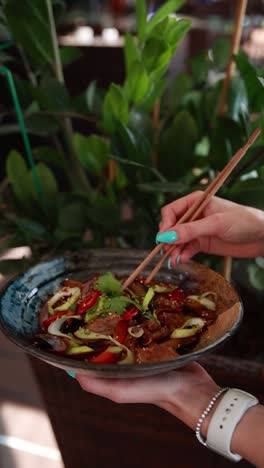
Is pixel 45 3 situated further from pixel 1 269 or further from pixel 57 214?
pixel 1 269

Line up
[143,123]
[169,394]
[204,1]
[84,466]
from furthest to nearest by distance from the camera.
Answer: [204,1] → [143,123] → [84,466] → [169,394]

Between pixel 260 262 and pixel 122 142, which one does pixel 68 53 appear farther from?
pixel 260 262

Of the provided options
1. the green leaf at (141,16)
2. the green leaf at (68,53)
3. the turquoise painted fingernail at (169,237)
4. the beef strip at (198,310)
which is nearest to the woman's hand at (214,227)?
the turquoise painted fingernail at (169,237)

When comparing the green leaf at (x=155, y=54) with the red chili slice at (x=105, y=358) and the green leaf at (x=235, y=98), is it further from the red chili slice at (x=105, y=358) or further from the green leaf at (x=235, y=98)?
the red chili slice at (x=105, y=358)

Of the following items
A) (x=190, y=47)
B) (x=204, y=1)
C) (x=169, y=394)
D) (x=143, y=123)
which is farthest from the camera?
(x=204, y=1)

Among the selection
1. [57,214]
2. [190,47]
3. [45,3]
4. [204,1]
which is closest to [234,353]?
[57,214]

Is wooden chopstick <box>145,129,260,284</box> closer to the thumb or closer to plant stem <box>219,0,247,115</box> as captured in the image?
the thumb

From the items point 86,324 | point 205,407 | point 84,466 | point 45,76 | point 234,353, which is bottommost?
point 84,466

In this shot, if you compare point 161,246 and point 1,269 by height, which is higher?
point 161,246
